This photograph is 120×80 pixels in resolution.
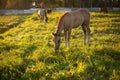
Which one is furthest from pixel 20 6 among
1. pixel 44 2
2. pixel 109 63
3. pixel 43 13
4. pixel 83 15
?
pixel 109 63

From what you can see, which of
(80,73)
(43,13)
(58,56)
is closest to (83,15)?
(58,56)

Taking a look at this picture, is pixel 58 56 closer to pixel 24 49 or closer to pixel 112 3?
pixel 24 49

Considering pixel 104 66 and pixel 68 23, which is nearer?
pixel 104 66

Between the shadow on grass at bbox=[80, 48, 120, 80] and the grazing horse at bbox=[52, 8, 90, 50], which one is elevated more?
the grazing horse at bbox=[52, 8, 90, 50]

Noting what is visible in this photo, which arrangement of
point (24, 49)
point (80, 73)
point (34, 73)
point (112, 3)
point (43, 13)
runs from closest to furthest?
point (80, 73)
point (34, 73)
point (24, 49)
point (43, 13)
point (112, 3)

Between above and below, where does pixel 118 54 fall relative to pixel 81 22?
below

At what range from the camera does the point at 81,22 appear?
35.4 feet

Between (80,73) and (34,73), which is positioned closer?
(80,73)

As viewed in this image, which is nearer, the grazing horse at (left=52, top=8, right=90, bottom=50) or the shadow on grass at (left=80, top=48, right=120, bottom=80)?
the shadow on grass at (left=80, top=48, right=120, bottom=80)

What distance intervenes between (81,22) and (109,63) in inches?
144

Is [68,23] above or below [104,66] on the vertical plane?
above

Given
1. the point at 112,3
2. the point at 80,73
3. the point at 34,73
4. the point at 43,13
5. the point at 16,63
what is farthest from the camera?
the point at 112,3

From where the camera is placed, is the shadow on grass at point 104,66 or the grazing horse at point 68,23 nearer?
the shadow on grass at point 104,66

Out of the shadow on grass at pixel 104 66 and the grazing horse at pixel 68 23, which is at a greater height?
the grazing horse at pixel 68 23
